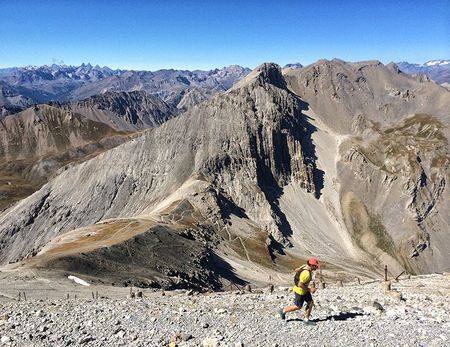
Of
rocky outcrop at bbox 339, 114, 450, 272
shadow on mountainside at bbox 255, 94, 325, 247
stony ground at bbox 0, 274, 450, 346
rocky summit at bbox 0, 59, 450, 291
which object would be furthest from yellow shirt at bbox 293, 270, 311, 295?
rocky outcrop at bbox 339, 114, 450, 272

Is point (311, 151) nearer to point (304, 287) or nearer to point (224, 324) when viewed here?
point (304, 287)

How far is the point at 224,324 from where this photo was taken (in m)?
19.2

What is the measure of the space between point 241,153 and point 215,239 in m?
42.7

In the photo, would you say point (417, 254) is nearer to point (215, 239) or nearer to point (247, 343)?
point (215, 239)

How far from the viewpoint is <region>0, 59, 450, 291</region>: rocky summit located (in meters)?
77.1

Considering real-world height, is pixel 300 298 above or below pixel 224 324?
above

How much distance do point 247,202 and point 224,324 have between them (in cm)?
9613

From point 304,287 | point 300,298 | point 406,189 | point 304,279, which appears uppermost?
point 304,279

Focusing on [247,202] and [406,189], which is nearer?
Result: [247,202]

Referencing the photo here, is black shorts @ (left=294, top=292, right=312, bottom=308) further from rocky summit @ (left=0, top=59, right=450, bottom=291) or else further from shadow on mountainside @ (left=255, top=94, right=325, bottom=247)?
shadow on mountainside @ (left=255, top=94, right=325, bottom=247)

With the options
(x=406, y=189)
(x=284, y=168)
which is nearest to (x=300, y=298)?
(x=284, y=168)

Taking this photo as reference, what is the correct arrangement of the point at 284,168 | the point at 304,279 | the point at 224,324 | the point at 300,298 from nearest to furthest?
the point at 304,279 → the point at 300,298 → the point at 224,324 → the point at 284,168

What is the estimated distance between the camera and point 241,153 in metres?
127

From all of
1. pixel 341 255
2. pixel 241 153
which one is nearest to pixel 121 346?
pixel 341 255
